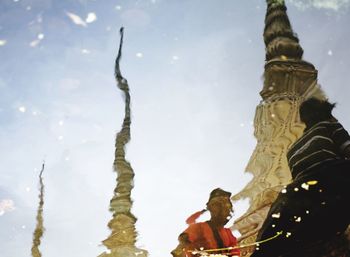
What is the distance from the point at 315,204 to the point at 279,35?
5714mm

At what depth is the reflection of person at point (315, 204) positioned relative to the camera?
149 inches

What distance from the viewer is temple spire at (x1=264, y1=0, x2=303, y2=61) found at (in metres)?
7.92

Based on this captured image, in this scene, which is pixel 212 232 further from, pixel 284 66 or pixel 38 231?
pixel 38 231

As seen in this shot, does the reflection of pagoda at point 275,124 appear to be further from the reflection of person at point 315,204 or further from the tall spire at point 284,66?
the reflection of person at point 315,204

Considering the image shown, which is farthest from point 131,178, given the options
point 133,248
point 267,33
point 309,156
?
point 309,156

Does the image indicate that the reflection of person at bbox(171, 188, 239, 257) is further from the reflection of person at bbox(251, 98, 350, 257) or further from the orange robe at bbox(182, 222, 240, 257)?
the reflection of person at bbox(251, 98, 350, 257)

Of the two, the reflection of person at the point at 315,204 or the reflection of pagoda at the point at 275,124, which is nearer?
the reflection of person at the point at 315,204

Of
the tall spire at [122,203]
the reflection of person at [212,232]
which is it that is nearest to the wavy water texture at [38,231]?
the tall spire at [122,203]

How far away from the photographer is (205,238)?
579 cm

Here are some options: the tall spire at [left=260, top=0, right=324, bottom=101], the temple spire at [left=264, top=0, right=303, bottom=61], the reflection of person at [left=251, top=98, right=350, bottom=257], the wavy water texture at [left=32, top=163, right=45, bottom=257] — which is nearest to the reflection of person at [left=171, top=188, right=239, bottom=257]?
the reflection of person at [left=251, top=98, right=350, bottom=257]

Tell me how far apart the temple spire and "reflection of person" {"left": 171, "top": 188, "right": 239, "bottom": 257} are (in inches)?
153

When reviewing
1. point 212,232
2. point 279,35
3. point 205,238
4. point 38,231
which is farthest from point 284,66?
point 38,231

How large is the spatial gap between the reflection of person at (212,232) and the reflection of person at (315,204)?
1817 millimetres

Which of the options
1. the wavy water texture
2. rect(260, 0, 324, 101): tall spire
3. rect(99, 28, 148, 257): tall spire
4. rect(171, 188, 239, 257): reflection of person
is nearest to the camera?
rect(171, 188, 239, 257): reflection of person
